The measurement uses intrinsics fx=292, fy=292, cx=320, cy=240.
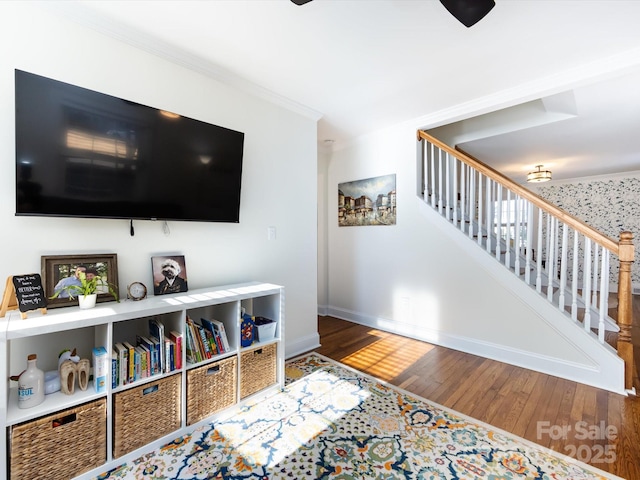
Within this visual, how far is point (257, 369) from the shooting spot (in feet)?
6.81

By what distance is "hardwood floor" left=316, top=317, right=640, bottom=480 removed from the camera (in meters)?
1.62

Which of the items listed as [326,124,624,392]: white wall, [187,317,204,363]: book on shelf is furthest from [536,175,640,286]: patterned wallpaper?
[187,317,204,363]: book on shelf

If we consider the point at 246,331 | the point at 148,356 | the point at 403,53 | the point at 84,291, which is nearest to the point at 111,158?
the point at 84,291

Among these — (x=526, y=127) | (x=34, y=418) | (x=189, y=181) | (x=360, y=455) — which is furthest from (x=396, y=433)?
(x=526, y=127)

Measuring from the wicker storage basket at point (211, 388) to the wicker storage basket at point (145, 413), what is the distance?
74 millimetres

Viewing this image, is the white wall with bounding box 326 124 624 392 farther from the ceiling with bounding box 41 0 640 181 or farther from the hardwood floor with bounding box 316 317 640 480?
the ceiling with bounding box 41 0 640 181

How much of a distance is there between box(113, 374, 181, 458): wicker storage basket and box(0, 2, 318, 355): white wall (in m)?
0.67

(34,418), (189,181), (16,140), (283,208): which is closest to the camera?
(34,418)

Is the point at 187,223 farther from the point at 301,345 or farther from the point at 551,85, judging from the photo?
the point at 551,85

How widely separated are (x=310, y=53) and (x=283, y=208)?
1.26m

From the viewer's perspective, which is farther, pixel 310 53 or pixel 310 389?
pixel 310 389

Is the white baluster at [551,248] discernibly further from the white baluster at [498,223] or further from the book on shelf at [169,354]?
the book on shelf at [169,354]

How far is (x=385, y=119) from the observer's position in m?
3.22

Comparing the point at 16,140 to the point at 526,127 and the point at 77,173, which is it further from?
the point at 526,127
